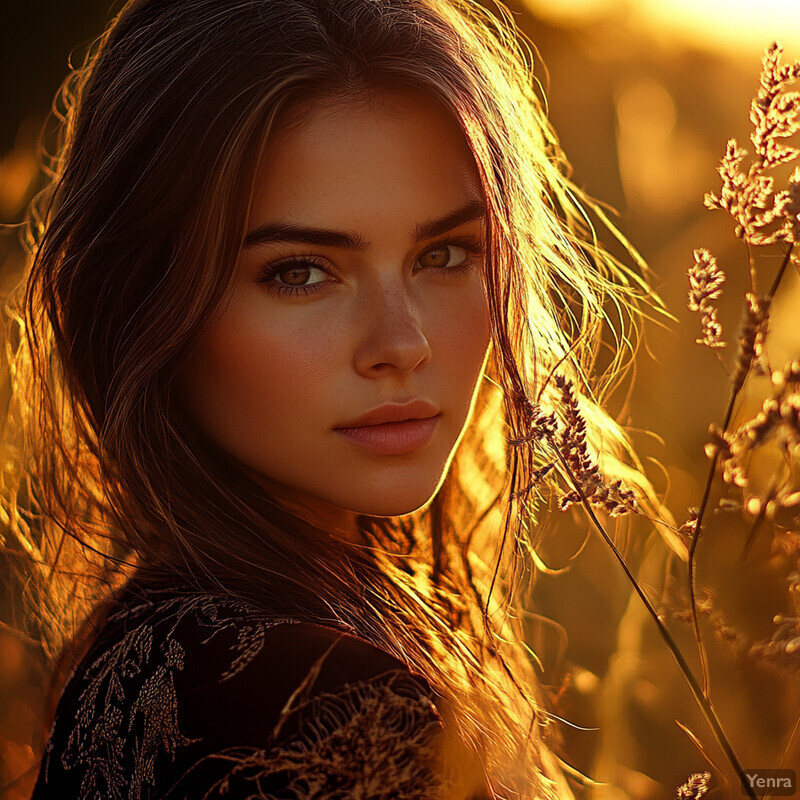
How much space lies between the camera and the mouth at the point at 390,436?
1.24 metres

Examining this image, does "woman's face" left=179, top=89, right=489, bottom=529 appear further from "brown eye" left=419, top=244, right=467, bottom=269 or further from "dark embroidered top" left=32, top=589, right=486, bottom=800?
"dark embroidered top" left=32, top=589, right=486, bottom=800

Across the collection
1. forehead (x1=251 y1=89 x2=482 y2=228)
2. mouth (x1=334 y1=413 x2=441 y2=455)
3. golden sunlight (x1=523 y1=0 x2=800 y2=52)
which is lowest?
mouth (x1=334 y1=413 x2=441 y2=455)

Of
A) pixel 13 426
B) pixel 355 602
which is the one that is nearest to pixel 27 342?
pixel 13 426

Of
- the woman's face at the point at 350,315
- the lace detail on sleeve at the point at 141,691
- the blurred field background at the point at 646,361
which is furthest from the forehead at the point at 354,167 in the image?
the blurred field background at the point at 646,361

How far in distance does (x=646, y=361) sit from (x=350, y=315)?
1158 millimetres

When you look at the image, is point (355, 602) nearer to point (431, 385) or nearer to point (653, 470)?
point (431, 385)

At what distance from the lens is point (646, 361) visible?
2191 millimetres

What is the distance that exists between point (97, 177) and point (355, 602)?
25.6 inches

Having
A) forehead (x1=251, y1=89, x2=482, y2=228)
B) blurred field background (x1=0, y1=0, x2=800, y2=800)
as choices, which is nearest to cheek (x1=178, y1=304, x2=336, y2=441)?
forehead (x1=251, y1=89, x2=482, y2=228)

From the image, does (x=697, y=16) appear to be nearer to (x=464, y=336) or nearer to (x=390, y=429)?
(x=464, y=336)

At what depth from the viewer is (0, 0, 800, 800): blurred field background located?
5.75ft

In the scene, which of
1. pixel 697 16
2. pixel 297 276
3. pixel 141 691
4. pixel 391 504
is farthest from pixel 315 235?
pixel 697 16

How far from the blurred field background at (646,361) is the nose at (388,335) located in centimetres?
65

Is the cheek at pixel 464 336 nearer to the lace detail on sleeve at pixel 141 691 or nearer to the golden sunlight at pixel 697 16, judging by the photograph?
the lace detail on sleeve at pixel 141 691
